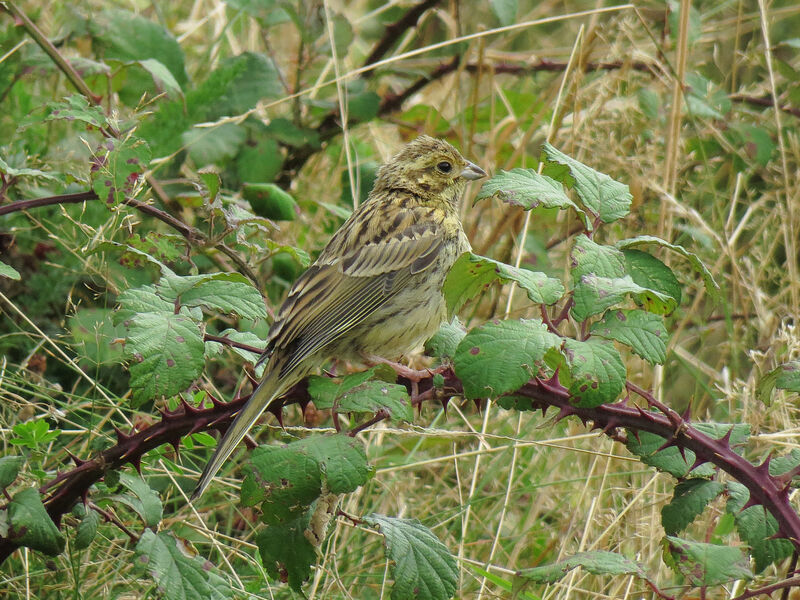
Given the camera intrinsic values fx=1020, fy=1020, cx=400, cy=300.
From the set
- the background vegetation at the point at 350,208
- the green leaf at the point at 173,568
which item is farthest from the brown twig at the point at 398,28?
the green leaf at the point at 173,568

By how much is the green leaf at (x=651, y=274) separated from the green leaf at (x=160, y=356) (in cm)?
92

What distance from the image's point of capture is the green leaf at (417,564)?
2.15m

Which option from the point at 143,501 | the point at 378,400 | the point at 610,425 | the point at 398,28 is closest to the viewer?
the point at 378,400

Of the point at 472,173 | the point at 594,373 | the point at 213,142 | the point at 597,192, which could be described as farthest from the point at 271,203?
the point at 594,373

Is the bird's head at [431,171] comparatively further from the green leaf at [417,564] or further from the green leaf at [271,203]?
the green leaf at [417,564]

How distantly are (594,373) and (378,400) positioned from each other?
418 millimetres

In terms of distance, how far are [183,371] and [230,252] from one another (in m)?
0.72

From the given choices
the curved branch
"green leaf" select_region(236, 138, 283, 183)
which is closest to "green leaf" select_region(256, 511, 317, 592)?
the curved branch

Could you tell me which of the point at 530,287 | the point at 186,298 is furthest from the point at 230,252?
the point at 530,287

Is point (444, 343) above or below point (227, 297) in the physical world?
below

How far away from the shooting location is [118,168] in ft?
8.31

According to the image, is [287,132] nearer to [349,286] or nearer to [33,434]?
[349,286]

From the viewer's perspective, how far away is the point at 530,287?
1.94 metres

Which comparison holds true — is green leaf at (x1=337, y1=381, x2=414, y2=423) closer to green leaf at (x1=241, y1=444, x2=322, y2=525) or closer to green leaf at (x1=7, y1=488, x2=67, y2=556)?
green leaf at (x1=241, y1=444, x2=322, y2=525)
